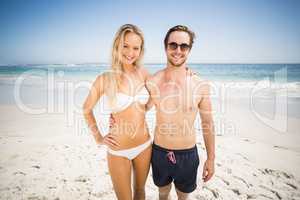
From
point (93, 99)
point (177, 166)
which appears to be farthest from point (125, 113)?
point (177, 166)

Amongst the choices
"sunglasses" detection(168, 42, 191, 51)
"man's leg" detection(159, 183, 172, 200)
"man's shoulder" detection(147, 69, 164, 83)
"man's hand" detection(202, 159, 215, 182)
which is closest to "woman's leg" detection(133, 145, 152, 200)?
"man's leg" detection(159, 183, 172, 200)

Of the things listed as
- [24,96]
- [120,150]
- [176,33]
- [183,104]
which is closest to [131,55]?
[176,33]

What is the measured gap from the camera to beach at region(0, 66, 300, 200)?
11.7 feet

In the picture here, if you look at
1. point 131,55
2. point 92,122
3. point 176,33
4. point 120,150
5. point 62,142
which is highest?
point 176,33

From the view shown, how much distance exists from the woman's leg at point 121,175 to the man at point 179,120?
0.36 m

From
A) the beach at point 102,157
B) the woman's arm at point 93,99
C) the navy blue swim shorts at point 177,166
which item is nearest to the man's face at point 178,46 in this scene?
the woman's arm at point 93,99

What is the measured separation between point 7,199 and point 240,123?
667 centimetres

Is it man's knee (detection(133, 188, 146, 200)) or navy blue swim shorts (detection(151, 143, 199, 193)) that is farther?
man's knee (detection(133, 188, 146, 200))

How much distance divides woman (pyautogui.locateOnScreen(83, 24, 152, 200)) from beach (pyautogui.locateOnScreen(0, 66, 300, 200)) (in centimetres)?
126

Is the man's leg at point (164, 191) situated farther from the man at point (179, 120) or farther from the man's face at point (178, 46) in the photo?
the man's face at point (178, 46)

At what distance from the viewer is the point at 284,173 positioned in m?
4.10

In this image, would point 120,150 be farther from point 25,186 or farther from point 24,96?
point 24,96

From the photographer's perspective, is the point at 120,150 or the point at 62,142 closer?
the point at 120,150

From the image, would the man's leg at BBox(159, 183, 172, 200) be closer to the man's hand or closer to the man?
the man
